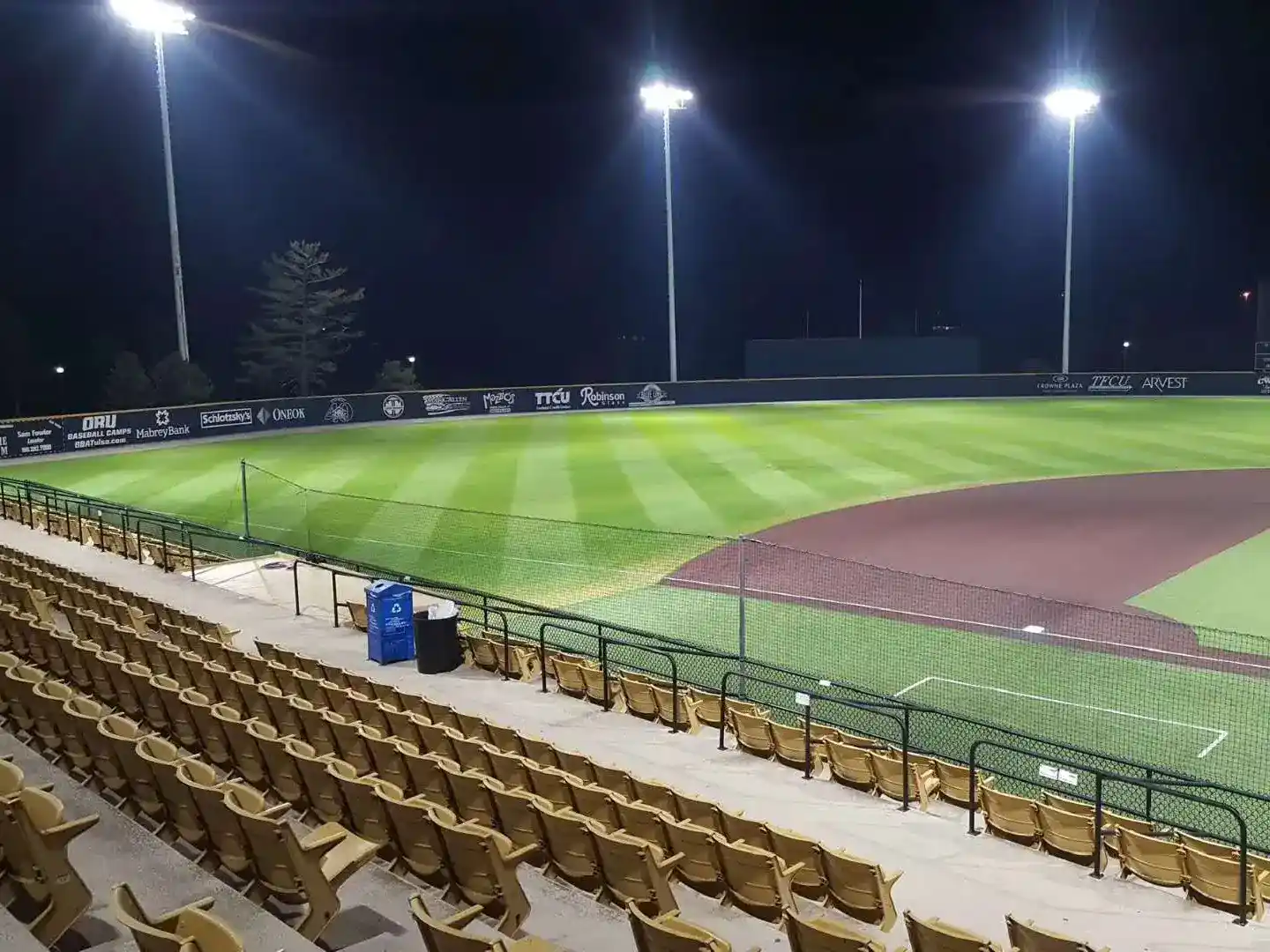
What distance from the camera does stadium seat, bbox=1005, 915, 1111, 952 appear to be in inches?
219

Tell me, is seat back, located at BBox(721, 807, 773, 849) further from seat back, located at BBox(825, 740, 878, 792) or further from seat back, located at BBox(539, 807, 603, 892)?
seat back, located at BBox(825, 740, 878, 792)

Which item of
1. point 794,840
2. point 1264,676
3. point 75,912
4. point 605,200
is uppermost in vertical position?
point 605,200

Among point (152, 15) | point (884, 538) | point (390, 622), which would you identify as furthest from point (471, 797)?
point (152, 15)

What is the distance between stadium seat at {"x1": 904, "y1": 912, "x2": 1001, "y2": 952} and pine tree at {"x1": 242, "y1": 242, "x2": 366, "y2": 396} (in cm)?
6760

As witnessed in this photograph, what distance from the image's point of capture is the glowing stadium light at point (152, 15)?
37.8 m

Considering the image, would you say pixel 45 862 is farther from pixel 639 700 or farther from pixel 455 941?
pixel 639 700

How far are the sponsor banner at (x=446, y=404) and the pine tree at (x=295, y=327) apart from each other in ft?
57.6

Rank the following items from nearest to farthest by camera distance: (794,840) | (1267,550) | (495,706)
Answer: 1. (794,840)
2. (495,706)
3. (1267,550)

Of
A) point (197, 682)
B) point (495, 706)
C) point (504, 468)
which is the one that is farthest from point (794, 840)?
point (504, 468)

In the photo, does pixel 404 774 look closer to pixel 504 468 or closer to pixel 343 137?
pixel 504 468

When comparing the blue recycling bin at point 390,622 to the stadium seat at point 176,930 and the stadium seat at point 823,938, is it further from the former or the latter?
the stadium seat at point 823,938

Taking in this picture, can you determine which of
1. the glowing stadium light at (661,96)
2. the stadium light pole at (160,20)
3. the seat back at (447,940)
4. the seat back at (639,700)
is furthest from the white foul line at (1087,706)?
the glowing stadium light at (661,96)

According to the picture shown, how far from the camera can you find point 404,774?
7.95 m

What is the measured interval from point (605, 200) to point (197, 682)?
7270 centimetres
